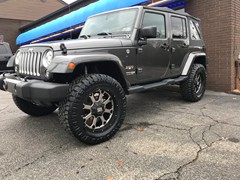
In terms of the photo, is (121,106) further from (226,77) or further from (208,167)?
(226,77)

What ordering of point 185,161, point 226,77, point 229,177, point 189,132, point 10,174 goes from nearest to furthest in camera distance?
point 229,177
point 10,174
point 185,161
point 189,132
point 226,77

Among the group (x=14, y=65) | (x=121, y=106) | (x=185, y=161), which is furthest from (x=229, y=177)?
(x=14, y=65)

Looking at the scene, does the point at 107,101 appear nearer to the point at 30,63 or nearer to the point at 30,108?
the point at 30,63

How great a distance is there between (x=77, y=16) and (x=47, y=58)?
7.35 metres

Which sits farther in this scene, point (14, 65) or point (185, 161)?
point (14, 65)

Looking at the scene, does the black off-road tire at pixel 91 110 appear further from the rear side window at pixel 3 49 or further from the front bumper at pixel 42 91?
the rear side window at pixel 3 49

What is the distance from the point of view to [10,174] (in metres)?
2.37

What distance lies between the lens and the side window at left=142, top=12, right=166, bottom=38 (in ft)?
13.1

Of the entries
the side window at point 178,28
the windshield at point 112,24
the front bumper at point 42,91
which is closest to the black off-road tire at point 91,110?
the front bumper at point 42,91

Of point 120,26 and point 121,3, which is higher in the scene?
point 121,3

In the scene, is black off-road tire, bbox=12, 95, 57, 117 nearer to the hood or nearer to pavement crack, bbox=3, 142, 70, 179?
the hood

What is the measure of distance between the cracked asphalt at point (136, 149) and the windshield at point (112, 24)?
159cm

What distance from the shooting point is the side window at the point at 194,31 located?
17.6ft

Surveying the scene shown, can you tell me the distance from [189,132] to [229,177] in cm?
122
